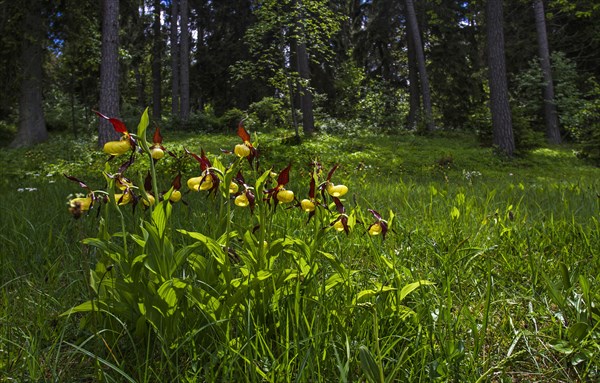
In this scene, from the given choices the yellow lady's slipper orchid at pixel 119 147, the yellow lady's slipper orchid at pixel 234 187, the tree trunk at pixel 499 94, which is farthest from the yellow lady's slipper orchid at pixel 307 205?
the tree trunk at pixel 499 94

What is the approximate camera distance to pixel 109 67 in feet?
31.3

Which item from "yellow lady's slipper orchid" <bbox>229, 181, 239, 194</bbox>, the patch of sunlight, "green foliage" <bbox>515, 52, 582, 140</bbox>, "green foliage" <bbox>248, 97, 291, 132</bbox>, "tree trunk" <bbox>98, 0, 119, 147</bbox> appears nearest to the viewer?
"yellow lady's slipper orchid" <bbox>229, 181, 239, 194</bbox>

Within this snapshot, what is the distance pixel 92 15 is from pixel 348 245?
14.5m

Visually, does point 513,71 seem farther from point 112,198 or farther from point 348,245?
point 112,198

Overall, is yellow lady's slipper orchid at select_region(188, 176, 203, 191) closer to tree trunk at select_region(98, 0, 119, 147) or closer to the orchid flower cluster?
the orchid flower cluster

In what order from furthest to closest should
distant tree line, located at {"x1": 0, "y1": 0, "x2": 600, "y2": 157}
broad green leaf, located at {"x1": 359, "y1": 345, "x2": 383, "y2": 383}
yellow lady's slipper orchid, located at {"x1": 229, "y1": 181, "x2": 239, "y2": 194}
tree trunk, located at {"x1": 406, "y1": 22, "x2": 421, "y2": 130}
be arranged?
tree trunk, located at {"x1": 406, "y1": 22, "x2": 421, "y2": 130} → distant tree line, located at {"x1": 0, "y1": 0, "x2": 600, "y2": 157} → yellow lady's slipper orchid, located at {"x1": 229, "y1": 181, "x2": 239, "y2": 194} → broad green leaf, located at {"x1": 359, "y1": 345, "x2": 383, "y2": 383}

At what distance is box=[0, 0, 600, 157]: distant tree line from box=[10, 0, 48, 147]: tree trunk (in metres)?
0.03

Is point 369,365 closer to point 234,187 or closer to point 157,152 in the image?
point 234,187

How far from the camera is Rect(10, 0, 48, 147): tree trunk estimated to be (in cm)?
1277

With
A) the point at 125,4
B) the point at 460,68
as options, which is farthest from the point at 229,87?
the point at 460,68

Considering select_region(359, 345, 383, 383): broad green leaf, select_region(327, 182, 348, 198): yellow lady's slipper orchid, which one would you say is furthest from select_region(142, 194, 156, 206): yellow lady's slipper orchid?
select_region(359, 345, 383, 383): broad green leaf

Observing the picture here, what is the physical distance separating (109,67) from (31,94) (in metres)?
5.81

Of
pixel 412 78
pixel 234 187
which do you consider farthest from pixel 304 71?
pixel 234 187

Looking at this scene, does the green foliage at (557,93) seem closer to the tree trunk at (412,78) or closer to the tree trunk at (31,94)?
the tree trunk at (412,78)
